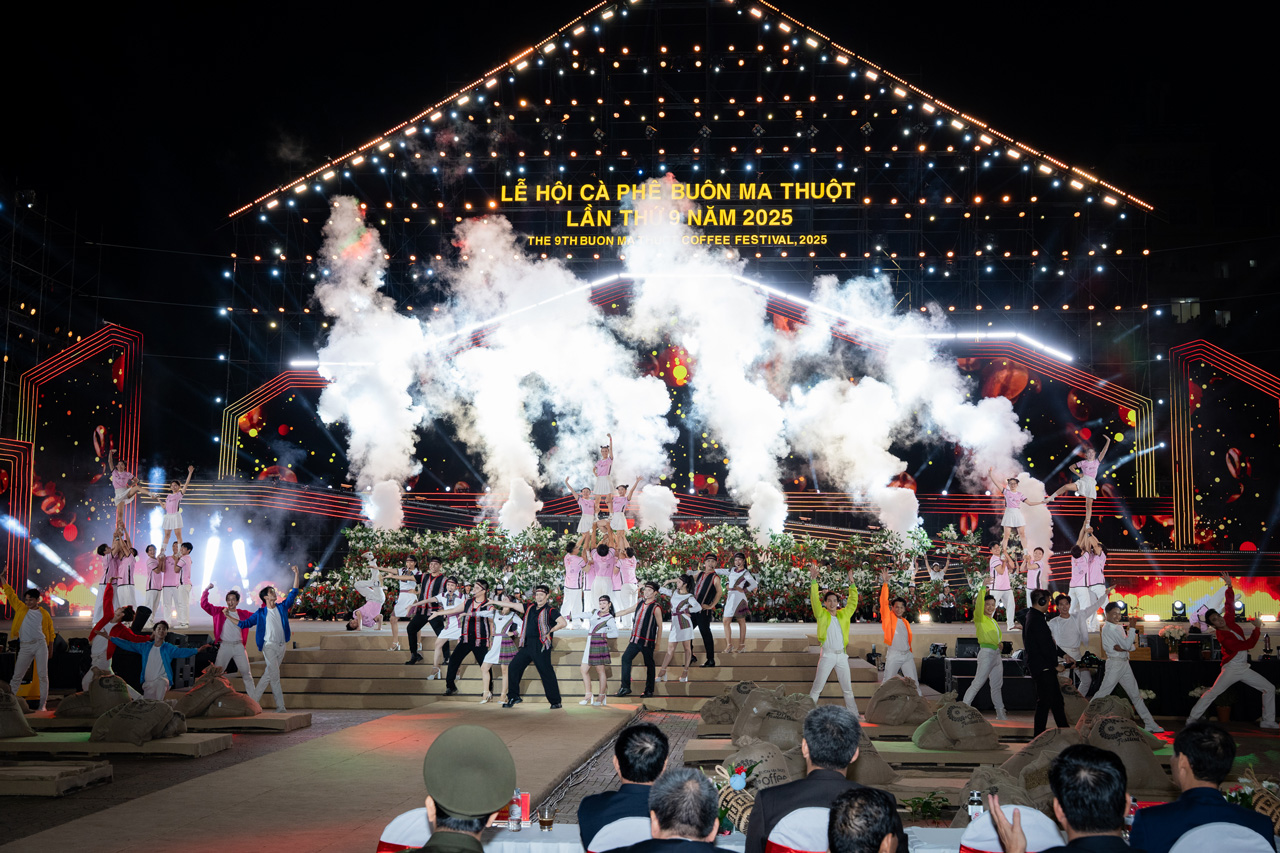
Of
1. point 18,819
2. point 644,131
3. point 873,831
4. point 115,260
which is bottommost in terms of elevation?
point 18,819

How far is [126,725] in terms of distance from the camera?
998 cm

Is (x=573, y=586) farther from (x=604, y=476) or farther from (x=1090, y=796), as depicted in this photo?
(x=1090, y=796)

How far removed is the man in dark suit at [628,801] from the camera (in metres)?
3.82

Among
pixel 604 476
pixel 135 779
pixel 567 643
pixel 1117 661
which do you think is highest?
pixel 604 476

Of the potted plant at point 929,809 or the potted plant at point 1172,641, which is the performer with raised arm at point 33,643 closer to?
the potted plant at point 929,809

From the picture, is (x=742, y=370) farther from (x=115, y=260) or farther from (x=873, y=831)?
(x=873, y=831)

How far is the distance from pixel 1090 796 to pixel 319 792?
5.96 meters

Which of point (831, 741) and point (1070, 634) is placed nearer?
point (831, 741)

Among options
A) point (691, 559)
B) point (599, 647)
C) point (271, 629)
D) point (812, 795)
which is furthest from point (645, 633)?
point (812, 795)

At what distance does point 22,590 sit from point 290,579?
5.01 m

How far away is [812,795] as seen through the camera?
12.4ft

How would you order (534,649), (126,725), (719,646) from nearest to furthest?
(126,725)
(534,649)
(719,646)

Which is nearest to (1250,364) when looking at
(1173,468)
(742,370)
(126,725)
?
(1173,468)

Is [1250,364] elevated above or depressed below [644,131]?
below
